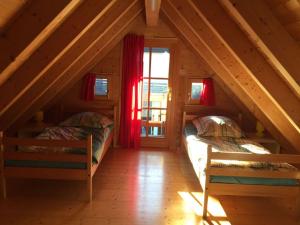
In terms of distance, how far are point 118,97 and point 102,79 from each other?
1.39ft

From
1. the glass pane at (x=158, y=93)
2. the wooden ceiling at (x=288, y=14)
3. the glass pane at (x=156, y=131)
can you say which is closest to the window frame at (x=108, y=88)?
the glass pane at (x=158, y=93)

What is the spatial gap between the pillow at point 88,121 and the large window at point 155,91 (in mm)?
797

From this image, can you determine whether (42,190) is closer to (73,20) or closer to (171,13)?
(73,20)

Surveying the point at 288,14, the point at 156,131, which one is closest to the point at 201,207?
the point at 288,14

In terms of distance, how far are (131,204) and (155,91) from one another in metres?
2.24

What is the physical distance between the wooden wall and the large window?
0.64 feet

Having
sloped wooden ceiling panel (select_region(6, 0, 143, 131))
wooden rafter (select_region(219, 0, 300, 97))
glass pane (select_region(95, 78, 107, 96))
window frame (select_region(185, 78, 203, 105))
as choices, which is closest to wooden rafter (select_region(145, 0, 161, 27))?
sloped wooden ceiling panel (select_region(6, 0, 143, 131))

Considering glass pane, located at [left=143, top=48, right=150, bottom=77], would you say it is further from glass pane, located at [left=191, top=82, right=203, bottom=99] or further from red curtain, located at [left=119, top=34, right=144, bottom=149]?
glass pane, located at [left=191, top=82, right=203, bottom=99]

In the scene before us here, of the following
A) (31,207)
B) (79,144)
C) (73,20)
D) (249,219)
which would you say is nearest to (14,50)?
(73,20)

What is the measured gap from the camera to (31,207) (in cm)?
238

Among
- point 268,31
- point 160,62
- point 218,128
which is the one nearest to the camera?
point 268,31

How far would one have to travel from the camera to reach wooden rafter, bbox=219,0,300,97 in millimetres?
1656

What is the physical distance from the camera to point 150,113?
435 cm

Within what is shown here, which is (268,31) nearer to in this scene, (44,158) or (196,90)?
(44,158)
